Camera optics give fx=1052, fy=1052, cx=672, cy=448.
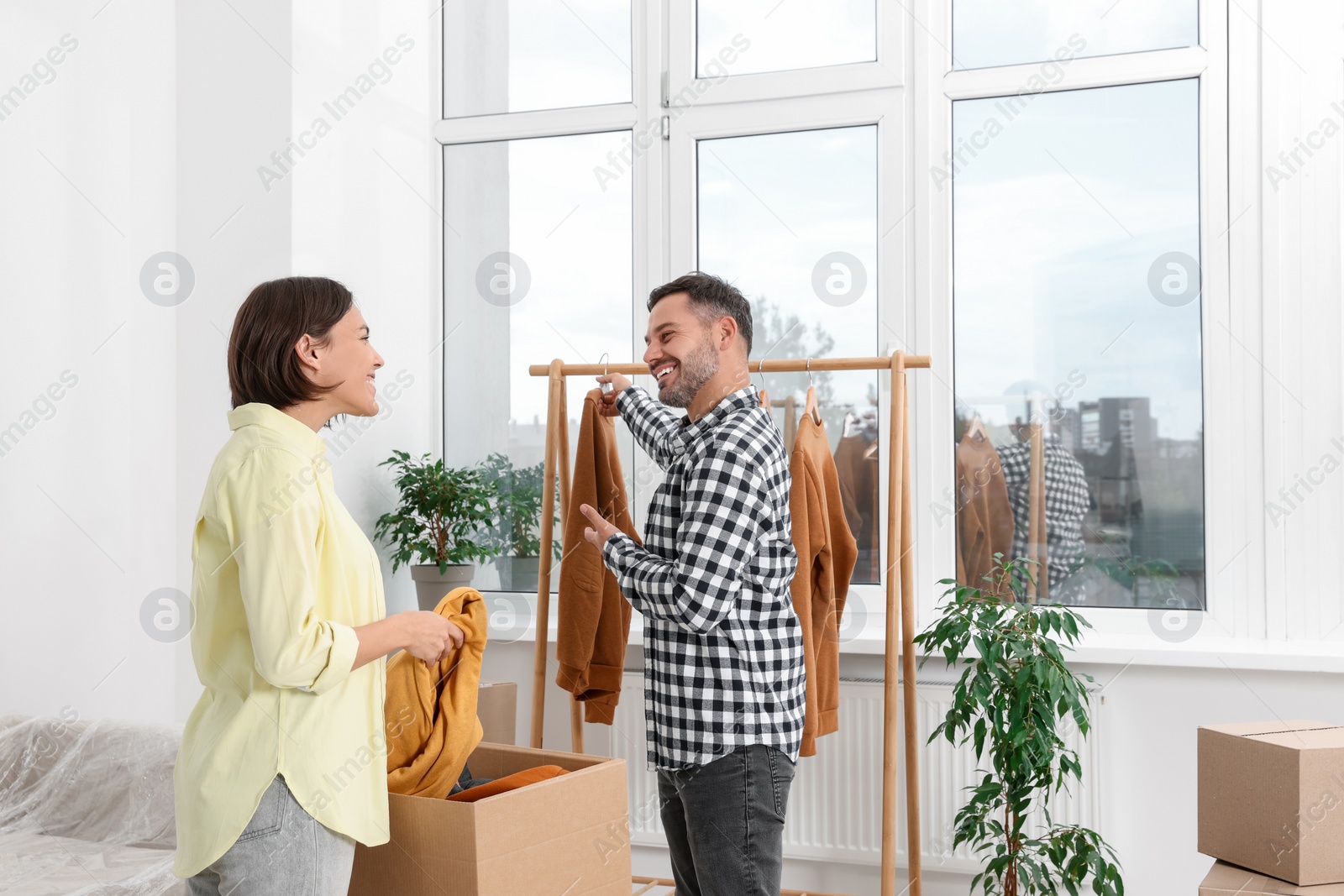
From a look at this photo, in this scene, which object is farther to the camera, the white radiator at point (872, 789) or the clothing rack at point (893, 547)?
the white radiator at point (872, 789)

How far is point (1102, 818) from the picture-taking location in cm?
267

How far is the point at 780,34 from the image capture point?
3.20 metres

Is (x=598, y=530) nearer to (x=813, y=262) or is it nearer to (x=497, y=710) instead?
(x=497, y=710)

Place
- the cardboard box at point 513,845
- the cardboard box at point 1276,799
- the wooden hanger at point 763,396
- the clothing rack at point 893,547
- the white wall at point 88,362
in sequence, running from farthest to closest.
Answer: the clothing rack at point 893,547 < the white wall at point 88,362 < the wooden hanger at point 763,396 < the cardboard box at point 1276,799 < the cardboard box at point 513,845

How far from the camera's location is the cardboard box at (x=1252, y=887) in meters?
1.83

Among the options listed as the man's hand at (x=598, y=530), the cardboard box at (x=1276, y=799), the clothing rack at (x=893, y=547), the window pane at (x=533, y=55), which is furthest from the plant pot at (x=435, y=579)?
the cardboard box at (x=1276, y=799)

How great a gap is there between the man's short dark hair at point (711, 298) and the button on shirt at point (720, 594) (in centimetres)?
15

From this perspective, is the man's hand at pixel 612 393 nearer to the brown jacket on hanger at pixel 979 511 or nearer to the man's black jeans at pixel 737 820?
the man's black jeans at pixel 737 820

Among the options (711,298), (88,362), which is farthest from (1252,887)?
(88,362)

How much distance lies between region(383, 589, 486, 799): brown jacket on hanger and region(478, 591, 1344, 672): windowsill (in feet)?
4.27

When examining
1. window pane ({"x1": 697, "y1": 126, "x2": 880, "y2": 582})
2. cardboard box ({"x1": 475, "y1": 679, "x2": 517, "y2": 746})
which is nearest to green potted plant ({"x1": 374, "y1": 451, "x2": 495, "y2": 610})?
cardboard box ({"x1": 475, "y1": 679, "x2": 517, "y2": 746})

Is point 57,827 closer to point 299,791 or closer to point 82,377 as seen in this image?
point 82,377

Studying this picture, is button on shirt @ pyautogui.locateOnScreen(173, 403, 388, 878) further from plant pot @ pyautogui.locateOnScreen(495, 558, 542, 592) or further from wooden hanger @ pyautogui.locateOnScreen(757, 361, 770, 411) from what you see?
plant pot @ pyautogui.locateOnScreen(495, 558, 542, 592)

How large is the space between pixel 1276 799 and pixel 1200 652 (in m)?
0.82
